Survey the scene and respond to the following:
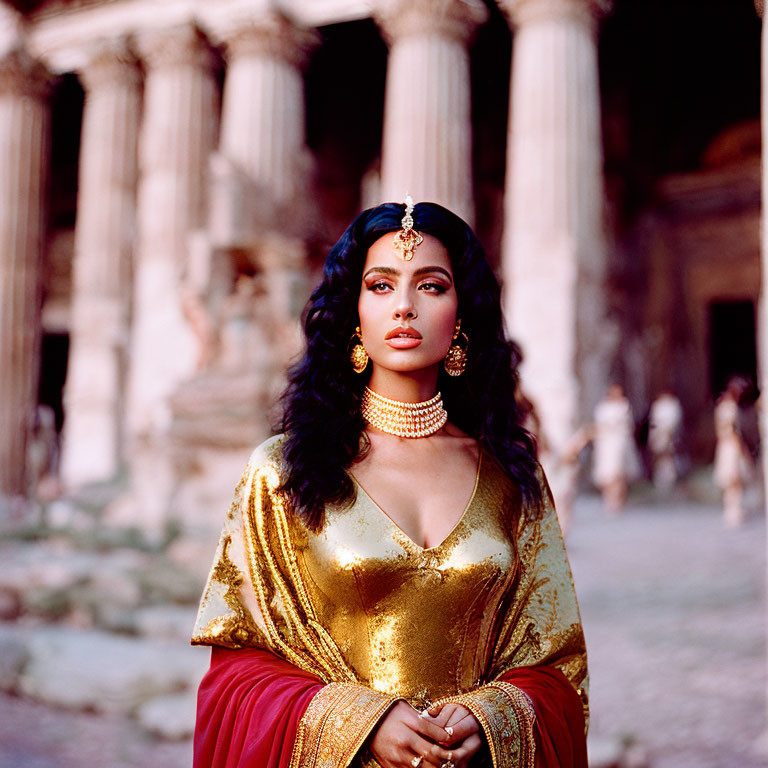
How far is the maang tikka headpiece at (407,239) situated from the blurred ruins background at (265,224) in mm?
5843

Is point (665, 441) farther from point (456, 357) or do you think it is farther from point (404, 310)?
point (404, 310)

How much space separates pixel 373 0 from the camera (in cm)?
1614

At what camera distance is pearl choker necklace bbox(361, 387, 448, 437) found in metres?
2.14

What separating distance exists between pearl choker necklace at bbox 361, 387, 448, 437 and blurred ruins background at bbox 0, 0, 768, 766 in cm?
556

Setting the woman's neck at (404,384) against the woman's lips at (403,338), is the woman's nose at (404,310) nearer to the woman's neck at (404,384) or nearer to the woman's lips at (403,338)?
the woman's lips at (403,338)

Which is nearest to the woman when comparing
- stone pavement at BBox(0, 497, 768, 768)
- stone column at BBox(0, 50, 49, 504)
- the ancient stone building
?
stone pavement at BBox(0, 497, 768, 768)

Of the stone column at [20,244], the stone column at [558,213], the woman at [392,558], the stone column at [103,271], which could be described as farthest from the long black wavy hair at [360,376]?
the stone column at [20,244]

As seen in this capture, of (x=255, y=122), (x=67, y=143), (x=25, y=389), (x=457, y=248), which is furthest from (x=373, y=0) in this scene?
(x=457, y=248)

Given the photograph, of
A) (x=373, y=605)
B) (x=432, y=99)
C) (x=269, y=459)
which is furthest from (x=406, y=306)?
(x=432, y=99)

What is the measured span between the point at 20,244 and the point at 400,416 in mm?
19511

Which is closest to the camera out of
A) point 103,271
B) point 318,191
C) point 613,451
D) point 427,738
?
point 427,738

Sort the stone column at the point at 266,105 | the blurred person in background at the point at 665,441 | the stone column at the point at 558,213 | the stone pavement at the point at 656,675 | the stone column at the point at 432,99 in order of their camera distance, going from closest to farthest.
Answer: the stone pavement at the point at 656,675 → the stone column at the point at 558,213 → the stone column at the point at 432,99 → the blurred person in background at the point at 665,441 → the stone column at the point at 266,105

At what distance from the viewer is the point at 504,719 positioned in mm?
1882

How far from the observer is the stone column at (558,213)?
14031 millimetres
